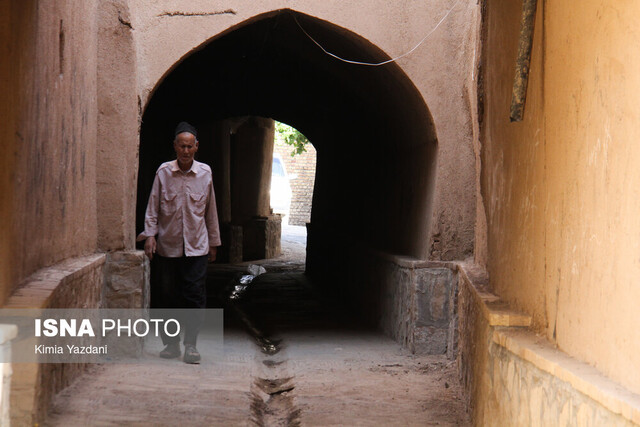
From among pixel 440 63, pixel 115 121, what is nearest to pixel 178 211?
pixel 115 121

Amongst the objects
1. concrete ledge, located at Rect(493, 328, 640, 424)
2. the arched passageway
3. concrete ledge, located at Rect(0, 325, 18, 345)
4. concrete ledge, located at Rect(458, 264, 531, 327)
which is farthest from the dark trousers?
concrete ledge, located at Rect(493, 328, 640, 424)

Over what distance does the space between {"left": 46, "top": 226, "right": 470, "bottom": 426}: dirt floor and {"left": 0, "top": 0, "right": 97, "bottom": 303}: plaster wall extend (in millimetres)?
926

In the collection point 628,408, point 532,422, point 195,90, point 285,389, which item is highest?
point 195,90

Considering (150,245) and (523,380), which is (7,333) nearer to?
(523,380)

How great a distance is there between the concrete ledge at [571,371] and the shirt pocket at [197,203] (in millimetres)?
2987

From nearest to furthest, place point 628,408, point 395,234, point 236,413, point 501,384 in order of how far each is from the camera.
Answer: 1. point 628,408
2. point 501,384
3. point 236,413
4. point 395,234

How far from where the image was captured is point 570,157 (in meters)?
3.09

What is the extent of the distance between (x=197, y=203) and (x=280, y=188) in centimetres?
2650

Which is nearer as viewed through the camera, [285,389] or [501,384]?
[501,384]

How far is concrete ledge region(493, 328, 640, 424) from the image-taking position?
2.19 m

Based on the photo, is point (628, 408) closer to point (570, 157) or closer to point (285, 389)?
point (570, 157)

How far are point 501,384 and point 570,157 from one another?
1129 millimetres

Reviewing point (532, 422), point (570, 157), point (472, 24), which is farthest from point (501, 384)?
point (472, 24)

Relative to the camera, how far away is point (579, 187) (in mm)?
2943
